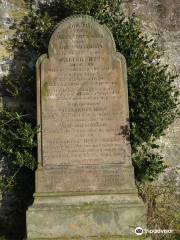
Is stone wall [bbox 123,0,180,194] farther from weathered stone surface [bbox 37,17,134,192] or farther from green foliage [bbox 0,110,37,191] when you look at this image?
green foliage [bbox 0,110,37,191]

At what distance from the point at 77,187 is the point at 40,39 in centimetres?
251

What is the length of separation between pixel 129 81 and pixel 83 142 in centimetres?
134

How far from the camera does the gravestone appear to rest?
19.2 feet

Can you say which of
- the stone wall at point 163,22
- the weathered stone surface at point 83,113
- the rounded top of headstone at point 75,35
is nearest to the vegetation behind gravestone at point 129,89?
the stone wall at point 163,22

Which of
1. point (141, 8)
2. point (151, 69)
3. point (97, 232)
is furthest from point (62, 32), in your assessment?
point (97, 232)

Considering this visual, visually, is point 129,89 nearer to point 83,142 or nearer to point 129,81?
point 129,81

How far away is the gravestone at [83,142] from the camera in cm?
586

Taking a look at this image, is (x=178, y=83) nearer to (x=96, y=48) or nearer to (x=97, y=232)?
(x=96, y=48)

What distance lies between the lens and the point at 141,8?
7688 mm

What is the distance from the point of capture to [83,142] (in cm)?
605
